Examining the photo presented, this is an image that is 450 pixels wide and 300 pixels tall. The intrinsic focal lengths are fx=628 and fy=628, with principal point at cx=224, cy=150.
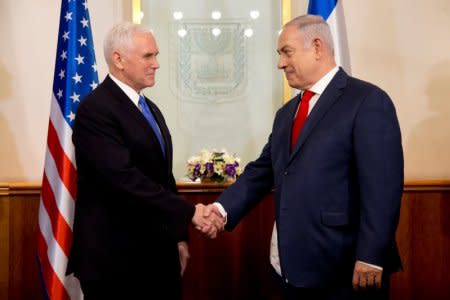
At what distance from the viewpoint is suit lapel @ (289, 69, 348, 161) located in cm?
245

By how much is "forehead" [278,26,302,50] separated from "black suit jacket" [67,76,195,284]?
0.69m

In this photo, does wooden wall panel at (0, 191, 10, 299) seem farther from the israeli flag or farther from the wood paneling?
the israeli flag

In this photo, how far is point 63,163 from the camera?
11.3ft

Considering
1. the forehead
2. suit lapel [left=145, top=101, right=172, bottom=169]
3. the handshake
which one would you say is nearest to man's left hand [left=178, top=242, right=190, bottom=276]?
the handshake

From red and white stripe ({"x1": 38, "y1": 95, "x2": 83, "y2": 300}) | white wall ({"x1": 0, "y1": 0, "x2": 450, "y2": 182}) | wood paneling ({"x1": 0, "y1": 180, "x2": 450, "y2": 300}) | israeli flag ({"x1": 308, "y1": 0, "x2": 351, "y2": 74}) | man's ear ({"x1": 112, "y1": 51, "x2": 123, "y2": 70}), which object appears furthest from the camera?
white wall ({"x1": 0, "y1": 0, "x2": 450, "y2": 182})

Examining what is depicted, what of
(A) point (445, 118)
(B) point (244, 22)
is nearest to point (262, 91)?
(B) point (244, 22)

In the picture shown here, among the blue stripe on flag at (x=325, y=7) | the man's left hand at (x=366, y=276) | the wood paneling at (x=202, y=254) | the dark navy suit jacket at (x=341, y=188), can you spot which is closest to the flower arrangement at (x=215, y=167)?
the wood paneling at (x=202, y=254)

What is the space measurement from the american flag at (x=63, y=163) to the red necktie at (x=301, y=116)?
142 cm

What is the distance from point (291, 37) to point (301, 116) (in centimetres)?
33

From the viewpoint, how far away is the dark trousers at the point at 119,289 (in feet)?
8.66

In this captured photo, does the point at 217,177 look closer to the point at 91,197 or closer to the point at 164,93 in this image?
the point at 164,93

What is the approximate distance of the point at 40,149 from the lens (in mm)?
4219

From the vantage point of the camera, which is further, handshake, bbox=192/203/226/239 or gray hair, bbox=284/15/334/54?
handshake, bbox=192/203/226/239

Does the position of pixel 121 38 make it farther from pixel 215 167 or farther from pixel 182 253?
pixel 215 167
